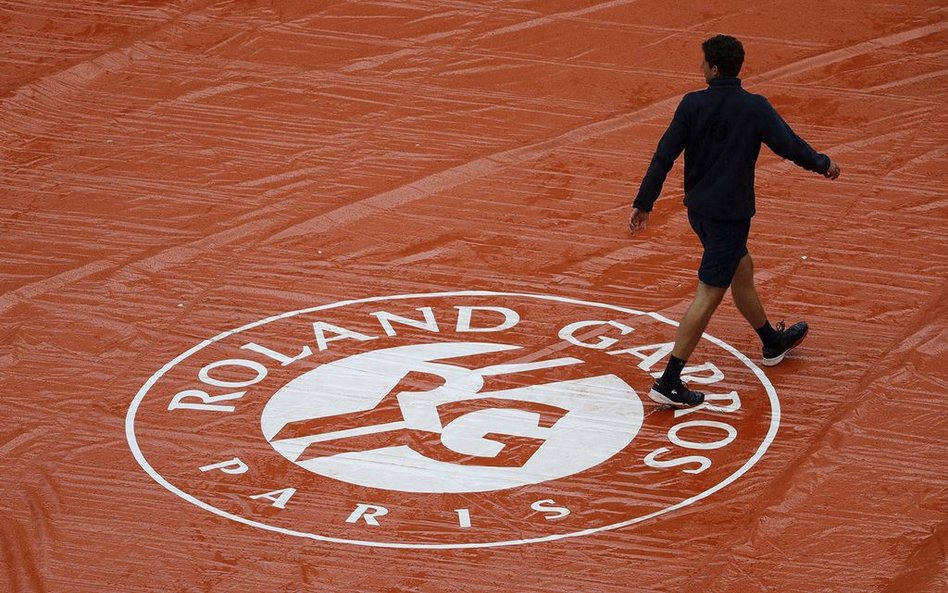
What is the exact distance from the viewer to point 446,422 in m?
5.21

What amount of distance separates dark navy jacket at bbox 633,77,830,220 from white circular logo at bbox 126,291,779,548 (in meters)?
0.85

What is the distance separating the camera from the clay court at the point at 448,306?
4531mm

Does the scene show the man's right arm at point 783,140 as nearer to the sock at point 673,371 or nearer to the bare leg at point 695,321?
the bare leg at point 695,321

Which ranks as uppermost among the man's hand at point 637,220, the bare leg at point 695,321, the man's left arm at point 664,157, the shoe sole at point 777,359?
the man's left arm at point 664,157

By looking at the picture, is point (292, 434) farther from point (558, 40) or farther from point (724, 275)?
point (558, 40)

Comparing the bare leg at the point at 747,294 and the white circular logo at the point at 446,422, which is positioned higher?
the bare leg at the point at 747,294

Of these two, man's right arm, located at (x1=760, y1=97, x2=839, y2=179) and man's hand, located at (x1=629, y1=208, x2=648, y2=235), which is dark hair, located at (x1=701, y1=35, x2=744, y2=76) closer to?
man's right arm, located at (x1=760, y1=97, x2=839, y2=179)

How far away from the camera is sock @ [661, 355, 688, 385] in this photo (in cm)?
524

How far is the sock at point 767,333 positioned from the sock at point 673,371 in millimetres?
492

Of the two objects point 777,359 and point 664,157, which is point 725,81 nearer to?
point 664,157

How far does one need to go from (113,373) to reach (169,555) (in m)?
1.39

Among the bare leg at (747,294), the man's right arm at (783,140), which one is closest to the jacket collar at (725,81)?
the man's right arm at (783,140)

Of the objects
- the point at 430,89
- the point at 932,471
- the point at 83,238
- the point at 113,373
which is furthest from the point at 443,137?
the point at 932,471

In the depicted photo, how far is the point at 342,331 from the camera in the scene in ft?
19.3
